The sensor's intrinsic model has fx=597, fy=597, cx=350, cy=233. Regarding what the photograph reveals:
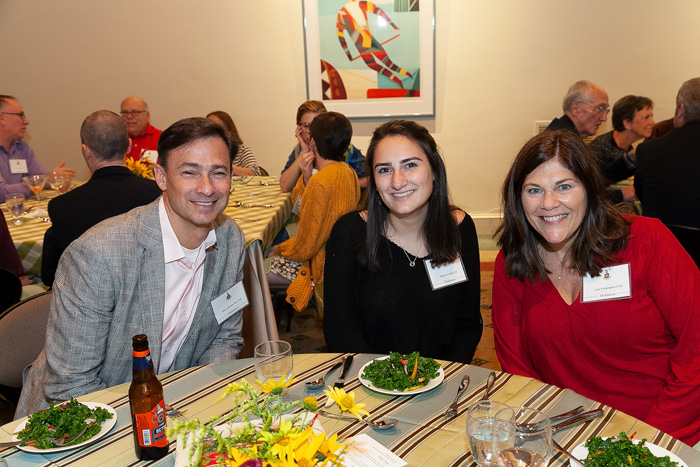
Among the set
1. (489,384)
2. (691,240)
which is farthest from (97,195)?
(691,240)

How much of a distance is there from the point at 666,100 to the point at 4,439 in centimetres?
646

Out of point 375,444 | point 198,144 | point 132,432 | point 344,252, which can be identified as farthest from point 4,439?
point 344,252

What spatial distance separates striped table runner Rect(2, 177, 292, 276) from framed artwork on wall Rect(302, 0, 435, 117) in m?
1.66

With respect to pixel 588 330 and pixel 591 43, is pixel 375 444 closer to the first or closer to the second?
pixel 588 330

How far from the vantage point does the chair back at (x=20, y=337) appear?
1.92 m

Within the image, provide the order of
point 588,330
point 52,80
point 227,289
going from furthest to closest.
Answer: point 52,80 → point 227,289 → point 588,330

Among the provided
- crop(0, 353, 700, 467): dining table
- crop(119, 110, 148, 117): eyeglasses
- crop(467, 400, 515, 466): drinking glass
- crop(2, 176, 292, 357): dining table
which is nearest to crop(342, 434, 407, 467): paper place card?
crop(0, 353, 700, 467): dining table

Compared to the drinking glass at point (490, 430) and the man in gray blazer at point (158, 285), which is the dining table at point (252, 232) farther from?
the drinking glass at point (490, 430)

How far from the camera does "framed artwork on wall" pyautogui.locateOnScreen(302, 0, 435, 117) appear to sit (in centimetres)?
609

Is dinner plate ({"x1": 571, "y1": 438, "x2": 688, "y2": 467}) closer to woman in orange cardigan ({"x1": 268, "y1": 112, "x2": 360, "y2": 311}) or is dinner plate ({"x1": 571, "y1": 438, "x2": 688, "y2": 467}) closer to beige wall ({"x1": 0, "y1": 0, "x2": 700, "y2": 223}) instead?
woman in orange cardigan ({"x1": 268, "y1": 112, "x2": 360, "y2": 311})

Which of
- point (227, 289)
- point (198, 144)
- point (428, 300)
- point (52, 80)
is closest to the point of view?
point (198, 144)

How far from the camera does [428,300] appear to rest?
214 centimetres

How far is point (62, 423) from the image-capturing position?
49.8 inches

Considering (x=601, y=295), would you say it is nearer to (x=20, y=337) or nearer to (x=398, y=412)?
(x=398, y=412)
